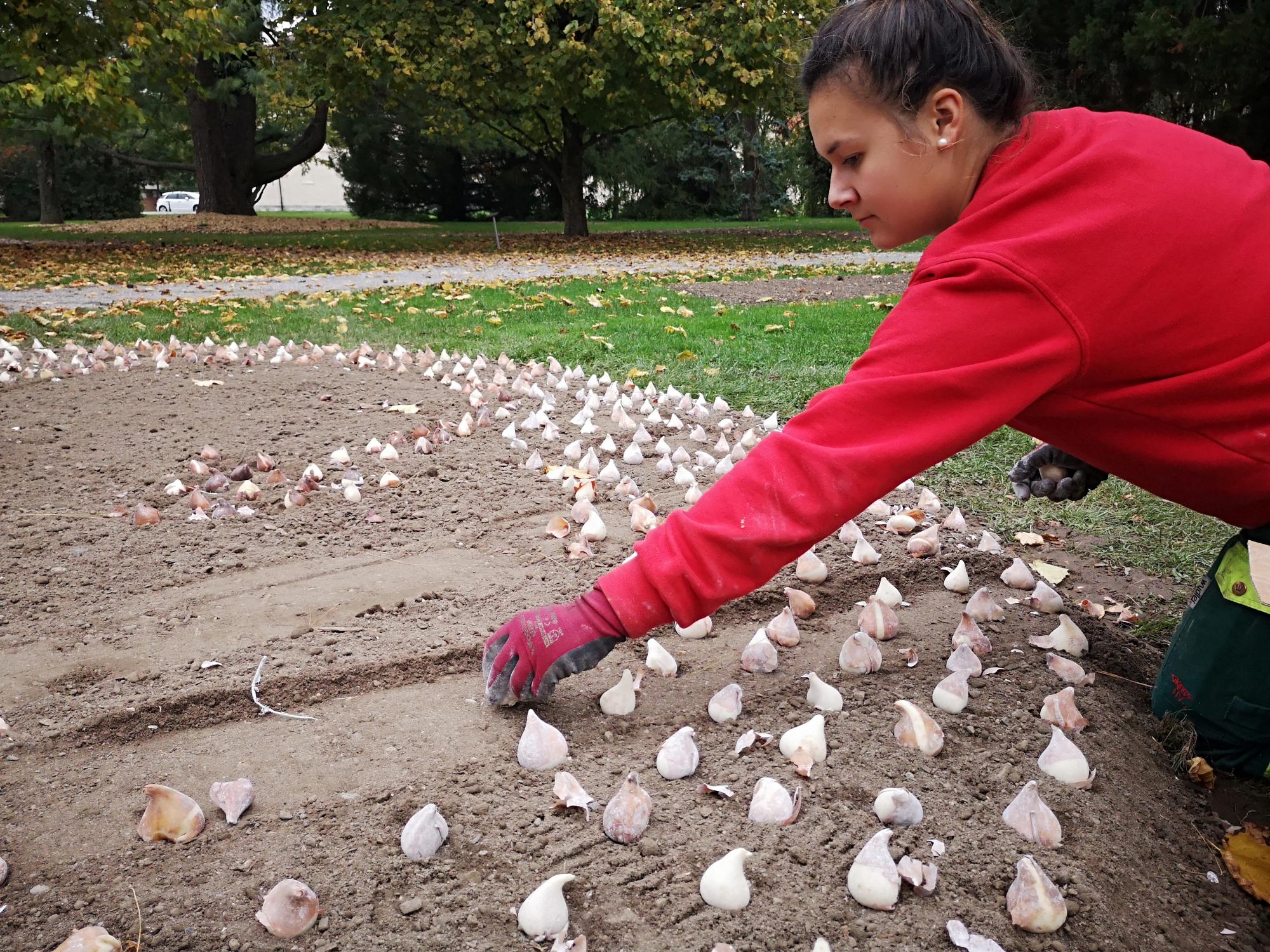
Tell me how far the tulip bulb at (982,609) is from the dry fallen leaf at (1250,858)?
31.2 inches

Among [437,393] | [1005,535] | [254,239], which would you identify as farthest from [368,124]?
[1005,535]

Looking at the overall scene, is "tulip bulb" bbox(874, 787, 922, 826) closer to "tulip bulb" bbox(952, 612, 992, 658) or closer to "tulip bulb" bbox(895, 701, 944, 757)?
"tulip bulb" bbox(895, 701, 944, 757)

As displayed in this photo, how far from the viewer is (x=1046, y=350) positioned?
1551 mm

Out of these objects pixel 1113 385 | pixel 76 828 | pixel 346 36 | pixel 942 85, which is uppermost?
pixel 346 36

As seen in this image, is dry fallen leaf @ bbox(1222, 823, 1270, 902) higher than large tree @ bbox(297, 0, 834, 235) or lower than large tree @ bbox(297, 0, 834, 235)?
lower

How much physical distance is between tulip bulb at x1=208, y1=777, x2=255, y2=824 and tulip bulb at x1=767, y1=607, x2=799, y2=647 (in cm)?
126

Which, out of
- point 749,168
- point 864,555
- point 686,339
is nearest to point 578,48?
point 686,339

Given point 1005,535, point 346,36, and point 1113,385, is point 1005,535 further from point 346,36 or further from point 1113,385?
point 346,36

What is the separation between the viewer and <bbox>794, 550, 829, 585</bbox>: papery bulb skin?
8.96 ft

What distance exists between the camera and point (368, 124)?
26500 millimetres

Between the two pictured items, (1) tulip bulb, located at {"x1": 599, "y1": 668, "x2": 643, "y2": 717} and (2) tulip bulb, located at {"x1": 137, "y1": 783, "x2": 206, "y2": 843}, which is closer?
(2) tulip bulb, located at {"x1": 137, "y1": 783, "x2": 206, "y2": 843}

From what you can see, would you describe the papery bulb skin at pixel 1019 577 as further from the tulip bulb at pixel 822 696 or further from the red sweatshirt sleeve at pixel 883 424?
the red sweatshirt sleeve at pixel 883 424

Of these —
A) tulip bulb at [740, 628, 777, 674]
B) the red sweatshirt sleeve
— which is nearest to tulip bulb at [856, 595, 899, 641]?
tulip bulb at [740, 628, 777, 674]

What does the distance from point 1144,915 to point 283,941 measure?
1.40m
